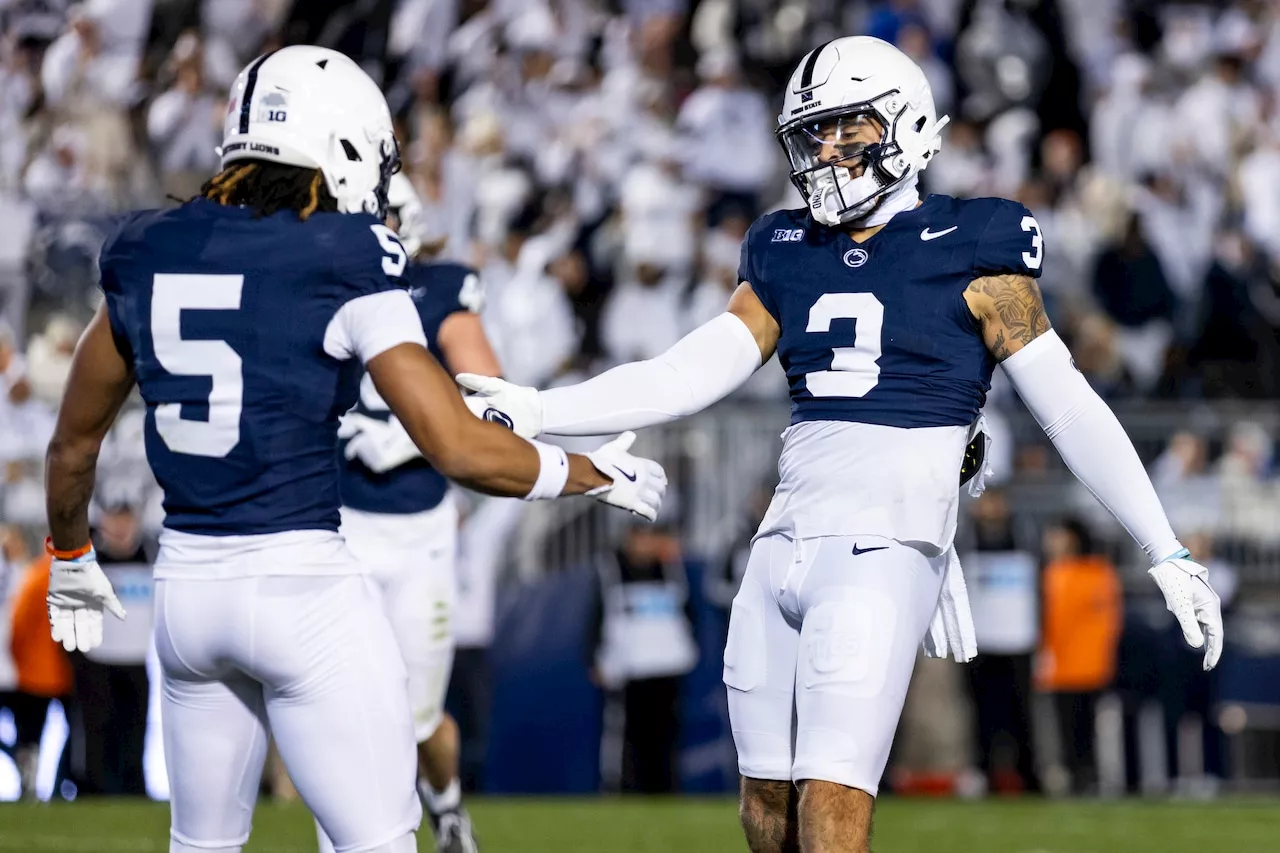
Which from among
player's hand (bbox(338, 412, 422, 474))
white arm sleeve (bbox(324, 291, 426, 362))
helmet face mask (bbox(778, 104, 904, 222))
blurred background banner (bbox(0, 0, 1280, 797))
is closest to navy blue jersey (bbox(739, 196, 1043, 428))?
helmet face mask (bbox(778, 104, 904, 222))

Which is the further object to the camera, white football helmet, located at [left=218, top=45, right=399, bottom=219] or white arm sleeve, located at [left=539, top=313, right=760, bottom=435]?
white arm sleeve, located at [left=539, top=313, right=760, bottom=435]

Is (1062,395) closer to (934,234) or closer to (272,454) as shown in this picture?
(934,234)

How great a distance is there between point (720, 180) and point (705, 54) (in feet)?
5.62

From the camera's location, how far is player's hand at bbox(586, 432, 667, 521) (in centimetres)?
409

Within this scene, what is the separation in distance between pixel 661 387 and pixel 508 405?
0.39 m

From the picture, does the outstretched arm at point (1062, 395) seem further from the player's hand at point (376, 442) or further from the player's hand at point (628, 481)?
the player's hand at point (376, 442)

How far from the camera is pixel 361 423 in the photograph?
6164 millimetres

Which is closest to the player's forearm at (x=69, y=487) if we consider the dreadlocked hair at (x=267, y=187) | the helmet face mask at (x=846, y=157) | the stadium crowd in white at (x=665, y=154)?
the dreadlocked hair at (x=267, y=187)

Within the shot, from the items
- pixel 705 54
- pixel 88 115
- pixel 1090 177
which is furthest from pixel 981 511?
pixel 88 115

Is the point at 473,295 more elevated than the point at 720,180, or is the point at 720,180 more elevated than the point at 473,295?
the point at 720,180

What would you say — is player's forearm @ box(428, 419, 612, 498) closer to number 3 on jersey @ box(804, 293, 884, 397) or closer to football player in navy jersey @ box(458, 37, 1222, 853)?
football player in navy jersey @ box(458, 37, 1222, 853)

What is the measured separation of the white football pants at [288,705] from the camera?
3.78 metres

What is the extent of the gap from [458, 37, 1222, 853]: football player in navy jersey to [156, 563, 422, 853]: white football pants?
0.65 meters

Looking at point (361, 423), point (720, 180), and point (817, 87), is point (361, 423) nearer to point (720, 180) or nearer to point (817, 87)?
point (817, 87)
